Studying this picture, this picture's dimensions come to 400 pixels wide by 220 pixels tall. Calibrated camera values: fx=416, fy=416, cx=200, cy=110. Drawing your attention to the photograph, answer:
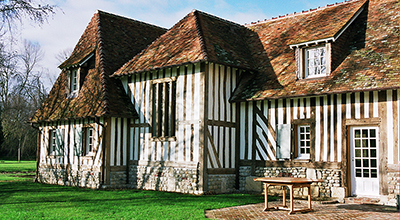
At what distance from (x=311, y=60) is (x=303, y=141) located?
9.37ft

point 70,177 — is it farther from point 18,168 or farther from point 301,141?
point 18,168

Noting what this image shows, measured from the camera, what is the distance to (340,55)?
562 inches

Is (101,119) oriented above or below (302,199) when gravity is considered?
above

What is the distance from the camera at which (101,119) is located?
16.8m

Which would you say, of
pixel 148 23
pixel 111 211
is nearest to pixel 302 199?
pixel 111 211

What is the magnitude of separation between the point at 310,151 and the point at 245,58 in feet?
15.7

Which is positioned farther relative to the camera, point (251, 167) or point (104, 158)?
point (104, 158)

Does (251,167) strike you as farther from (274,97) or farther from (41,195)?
(41,195)

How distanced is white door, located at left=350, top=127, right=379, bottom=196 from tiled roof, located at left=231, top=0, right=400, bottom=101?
1429mm

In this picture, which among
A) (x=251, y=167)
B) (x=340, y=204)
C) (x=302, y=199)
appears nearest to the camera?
(x=340, y=204)

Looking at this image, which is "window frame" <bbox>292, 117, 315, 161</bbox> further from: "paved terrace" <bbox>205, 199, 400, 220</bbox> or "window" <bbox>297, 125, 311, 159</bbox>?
"paved terrace" <bbox>205, 199, 400, 220</bbox>

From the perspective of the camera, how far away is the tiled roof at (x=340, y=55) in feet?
41.8

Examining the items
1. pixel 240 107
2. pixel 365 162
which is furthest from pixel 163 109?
pixel 365 162

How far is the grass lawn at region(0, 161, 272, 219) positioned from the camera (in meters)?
9.52
